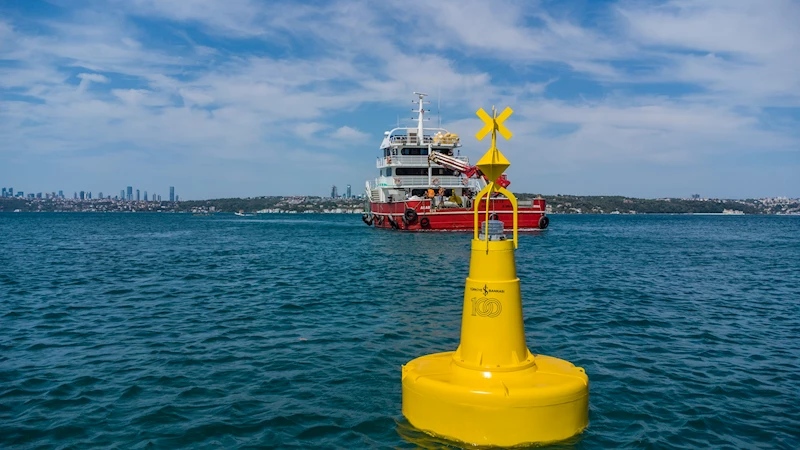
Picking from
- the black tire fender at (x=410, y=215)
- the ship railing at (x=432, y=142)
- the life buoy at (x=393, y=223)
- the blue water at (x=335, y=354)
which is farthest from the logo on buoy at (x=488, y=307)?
the ship railing at (x=432, y=142)

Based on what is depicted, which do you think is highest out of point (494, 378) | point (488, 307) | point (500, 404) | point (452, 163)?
point (452, 163)

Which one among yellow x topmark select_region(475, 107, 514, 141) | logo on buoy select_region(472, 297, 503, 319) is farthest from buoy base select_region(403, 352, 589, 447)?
yellow x topmark select_region(475, 107, 514, 141)

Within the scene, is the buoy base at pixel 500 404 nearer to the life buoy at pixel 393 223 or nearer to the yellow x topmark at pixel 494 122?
the yellow x topmark at pixel 494 122

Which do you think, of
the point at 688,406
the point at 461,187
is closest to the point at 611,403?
the point at 688,406

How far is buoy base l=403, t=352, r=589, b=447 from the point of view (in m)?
4.81

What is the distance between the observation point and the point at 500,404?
4.80 meters

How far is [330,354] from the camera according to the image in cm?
905

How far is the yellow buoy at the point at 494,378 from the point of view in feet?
15.9

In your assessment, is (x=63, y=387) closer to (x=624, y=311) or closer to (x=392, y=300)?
(x=392, y=300)

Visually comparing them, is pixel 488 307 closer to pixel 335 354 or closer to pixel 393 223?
pixel 335 354

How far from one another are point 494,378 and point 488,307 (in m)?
0.67

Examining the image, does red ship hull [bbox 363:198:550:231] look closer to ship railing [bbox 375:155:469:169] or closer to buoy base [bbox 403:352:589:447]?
ship railing [bbox 375:155:469:169]

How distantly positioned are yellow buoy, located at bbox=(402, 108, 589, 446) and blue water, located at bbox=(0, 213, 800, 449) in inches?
16.0

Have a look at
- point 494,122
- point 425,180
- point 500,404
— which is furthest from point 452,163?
point 500,404
